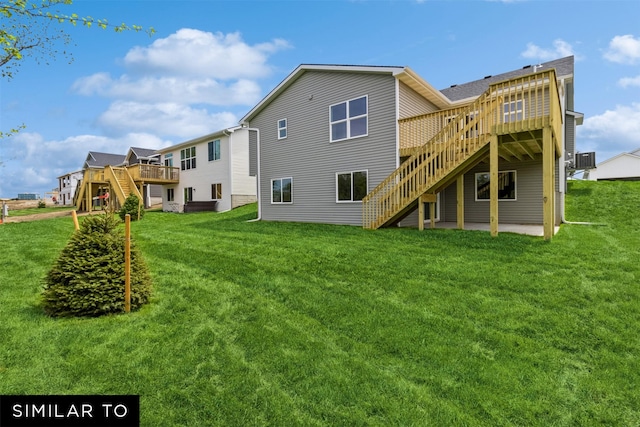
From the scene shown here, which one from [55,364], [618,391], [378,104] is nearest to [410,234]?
[378,104]

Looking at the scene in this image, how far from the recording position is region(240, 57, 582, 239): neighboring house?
30.5 feet

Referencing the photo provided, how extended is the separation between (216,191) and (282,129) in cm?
909

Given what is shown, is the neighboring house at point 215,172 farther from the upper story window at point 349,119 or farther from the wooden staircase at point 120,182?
the upper story window at point 349,119

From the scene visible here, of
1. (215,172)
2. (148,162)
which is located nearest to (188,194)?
(215,172)

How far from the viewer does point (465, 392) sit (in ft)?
9.80

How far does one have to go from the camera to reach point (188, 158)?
25.1 m

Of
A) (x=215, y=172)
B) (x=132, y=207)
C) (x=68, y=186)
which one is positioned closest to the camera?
(x=132, y=207)

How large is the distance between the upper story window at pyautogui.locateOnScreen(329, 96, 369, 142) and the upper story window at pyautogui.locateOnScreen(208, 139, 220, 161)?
447 inches

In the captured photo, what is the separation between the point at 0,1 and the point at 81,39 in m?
1.51

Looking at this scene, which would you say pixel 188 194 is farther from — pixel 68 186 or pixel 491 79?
pixel 68 186

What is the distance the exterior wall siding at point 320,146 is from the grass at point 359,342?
604 cm

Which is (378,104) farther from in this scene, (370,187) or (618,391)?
(618,391)

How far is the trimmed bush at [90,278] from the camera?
455 centimetres

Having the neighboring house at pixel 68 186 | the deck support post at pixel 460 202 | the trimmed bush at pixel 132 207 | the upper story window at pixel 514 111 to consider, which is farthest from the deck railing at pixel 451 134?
the neighboring house at pixel 68 186
